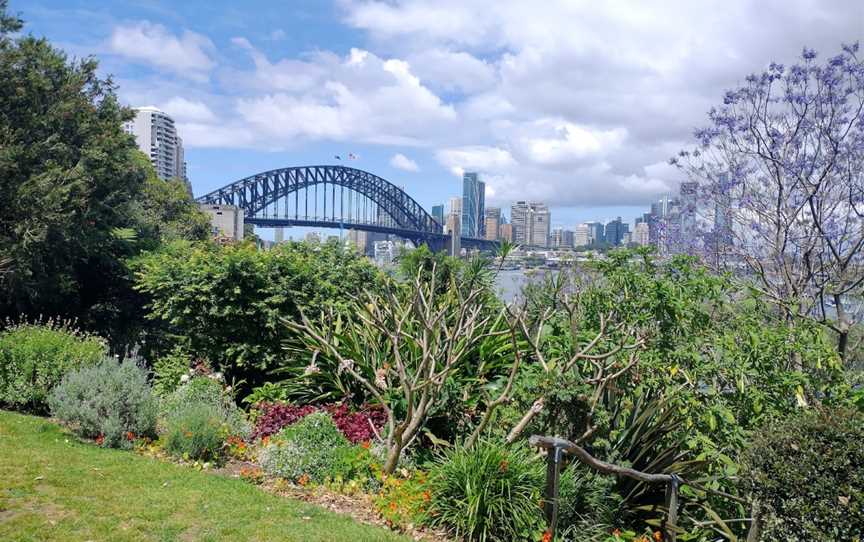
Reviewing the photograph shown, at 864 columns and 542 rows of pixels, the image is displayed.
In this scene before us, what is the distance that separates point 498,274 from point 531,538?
4645mm

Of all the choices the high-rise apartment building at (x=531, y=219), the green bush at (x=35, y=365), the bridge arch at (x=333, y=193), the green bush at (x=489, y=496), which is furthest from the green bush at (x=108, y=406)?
the bridge arch at (x=333, y=193)

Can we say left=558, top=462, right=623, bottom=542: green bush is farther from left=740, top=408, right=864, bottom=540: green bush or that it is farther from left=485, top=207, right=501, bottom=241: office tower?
left=485, top=207, right=501, bottom=241: office tower

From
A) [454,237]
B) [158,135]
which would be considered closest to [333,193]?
[158,135]

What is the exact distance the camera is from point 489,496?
4352 millimetres

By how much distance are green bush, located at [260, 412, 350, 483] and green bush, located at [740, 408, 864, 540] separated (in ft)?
10.6

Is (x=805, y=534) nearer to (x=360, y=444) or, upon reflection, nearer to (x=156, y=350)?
(x=360, y=444)

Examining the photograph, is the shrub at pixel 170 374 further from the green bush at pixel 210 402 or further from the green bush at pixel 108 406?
the green bush at pixel 108 406

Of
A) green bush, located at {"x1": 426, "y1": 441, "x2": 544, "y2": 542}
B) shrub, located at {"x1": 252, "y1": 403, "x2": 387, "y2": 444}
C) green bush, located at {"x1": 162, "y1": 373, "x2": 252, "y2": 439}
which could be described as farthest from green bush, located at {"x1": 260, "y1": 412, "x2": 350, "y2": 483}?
green bush, located at {"x1": 426, "y1": 441, "x2": 544, "y2": 542}

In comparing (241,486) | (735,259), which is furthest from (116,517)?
(735,259)

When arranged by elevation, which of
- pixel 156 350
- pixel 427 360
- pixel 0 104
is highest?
pixel 0 104

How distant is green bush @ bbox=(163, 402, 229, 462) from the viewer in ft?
18.8

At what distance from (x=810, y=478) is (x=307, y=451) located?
149 inches

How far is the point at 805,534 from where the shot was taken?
129 inches

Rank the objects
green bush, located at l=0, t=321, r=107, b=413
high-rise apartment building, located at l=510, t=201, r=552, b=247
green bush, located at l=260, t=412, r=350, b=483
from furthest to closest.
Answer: high-rise apartment building, located at l=510, t=201, r=552, b=247
green bush, located at l=0, t=321, r=107, b=413
green bush, located at l=260, t=412, r=350, b=483
